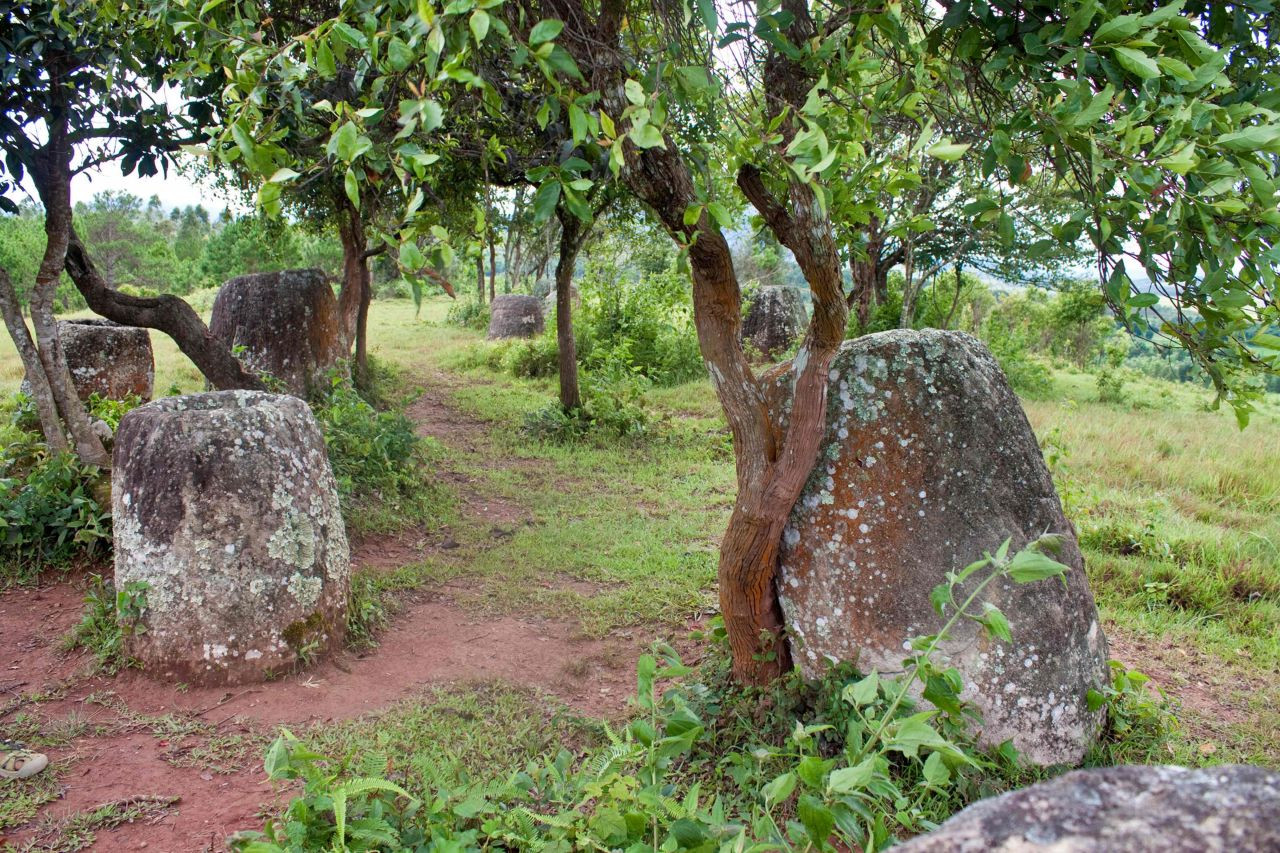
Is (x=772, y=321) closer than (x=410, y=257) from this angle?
No

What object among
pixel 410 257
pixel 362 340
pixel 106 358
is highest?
pixel 410 257

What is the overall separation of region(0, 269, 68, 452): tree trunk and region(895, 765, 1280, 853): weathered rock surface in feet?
22.3

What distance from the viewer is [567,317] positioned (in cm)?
1056

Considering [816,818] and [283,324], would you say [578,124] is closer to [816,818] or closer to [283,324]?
[816,818]

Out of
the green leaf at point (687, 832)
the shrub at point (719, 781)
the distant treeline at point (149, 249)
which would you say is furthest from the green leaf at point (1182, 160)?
the distant treeline at point (149, 249)

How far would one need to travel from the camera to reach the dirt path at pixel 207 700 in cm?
318

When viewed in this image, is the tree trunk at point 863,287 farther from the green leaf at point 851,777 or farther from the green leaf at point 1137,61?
the green leaf at point 851,777

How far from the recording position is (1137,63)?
1.93 m

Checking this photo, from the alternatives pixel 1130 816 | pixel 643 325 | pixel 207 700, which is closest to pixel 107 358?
pixel 207 700

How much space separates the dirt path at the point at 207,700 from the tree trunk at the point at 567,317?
15.6 ft

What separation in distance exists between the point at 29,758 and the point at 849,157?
13.1 ft

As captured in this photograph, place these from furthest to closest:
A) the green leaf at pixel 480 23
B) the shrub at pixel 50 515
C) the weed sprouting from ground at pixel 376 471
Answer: the weed sprouting from ground at pixel 376 471 < the shrub at pixel 50 515 < the green leaf at pixel 480 23

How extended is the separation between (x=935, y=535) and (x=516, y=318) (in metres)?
14.3

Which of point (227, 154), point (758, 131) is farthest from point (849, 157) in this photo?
point (227, 154)
